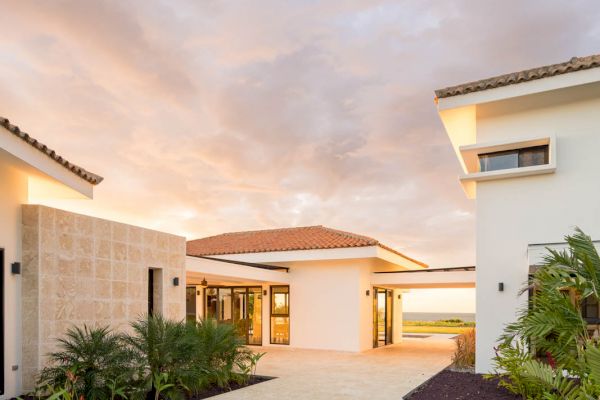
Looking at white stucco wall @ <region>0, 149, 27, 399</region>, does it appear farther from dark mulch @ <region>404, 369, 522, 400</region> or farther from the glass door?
the glass door

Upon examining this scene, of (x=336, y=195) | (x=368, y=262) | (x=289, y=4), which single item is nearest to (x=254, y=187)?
(x=336, y=195)

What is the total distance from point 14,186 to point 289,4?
302 inches

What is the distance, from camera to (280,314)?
22109 millimetres

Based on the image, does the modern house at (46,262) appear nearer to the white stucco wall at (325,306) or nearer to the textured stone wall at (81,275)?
the textured stone wall at (81,275)

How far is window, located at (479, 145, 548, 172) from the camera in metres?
13.3

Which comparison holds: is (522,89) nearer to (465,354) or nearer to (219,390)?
(465,354)

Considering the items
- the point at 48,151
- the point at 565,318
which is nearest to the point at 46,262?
the point at 48,151

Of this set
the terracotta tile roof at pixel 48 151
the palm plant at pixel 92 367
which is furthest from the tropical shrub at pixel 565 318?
the terracotta tile roof at pixel 48 151

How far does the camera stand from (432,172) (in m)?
21.1

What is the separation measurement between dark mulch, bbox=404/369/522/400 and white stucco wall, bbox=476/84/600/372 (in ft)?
3.05

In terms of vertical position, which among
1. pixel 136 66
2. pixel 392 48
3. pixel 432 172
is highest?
pixel 392 48

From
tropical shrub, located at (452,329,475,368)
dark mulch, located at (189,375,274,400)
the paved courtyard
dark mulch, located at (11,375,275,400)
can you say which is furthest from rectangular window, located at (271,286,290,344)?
tropical shrub, located at (452,329,475,368)

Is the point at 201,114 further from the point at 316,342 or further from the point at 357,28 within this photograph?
the point at 316,342

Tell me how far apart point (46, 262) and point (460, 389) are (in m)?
9.15
